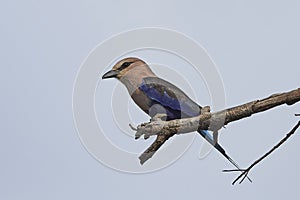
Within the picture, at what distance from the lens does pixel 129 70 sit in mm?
7074

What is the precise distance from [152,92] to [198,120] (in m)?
2.74

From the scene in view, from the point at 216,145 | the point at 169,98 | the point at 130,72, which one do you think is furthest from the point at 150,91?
the point at 216,145

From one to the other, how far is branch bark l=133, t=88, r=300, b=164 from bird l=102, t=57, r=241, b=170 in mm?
1255

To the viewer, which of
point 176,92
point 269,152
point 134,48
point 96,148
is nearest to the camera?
point 269,152

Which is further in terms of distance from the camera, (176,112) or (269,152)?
(176,112)

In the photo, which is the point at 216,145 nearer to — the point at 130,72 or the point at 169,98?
the point at 169,98

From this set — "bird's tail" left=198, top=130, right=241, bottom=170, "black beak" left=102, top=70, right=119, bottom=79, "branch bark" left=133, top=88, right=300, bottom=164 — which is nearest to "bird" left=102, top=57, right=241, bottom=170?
"black beak" left=102, top=70, right=119, bottom=79

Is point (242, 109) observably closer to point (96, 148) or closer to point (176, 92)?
point (96, 148)

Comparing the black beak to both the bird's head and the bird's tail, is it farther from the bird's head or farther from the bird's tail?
the bird's tail

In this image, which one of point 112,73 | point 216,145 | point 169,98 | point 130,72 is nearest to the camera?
point 216,145

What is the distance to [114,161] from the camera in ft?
17.5

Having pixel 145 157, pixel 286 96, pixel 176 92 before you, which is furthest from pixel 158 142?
pixel 176 92

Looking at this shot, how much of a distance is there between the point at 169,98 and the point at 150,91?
32 cm

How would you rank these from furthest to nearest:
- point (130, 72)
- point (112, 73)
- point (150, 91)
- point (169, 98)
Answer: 1. point (112, 73)
2. point (130, 72)
3. point (150, 91)
4. point (169, 98)
